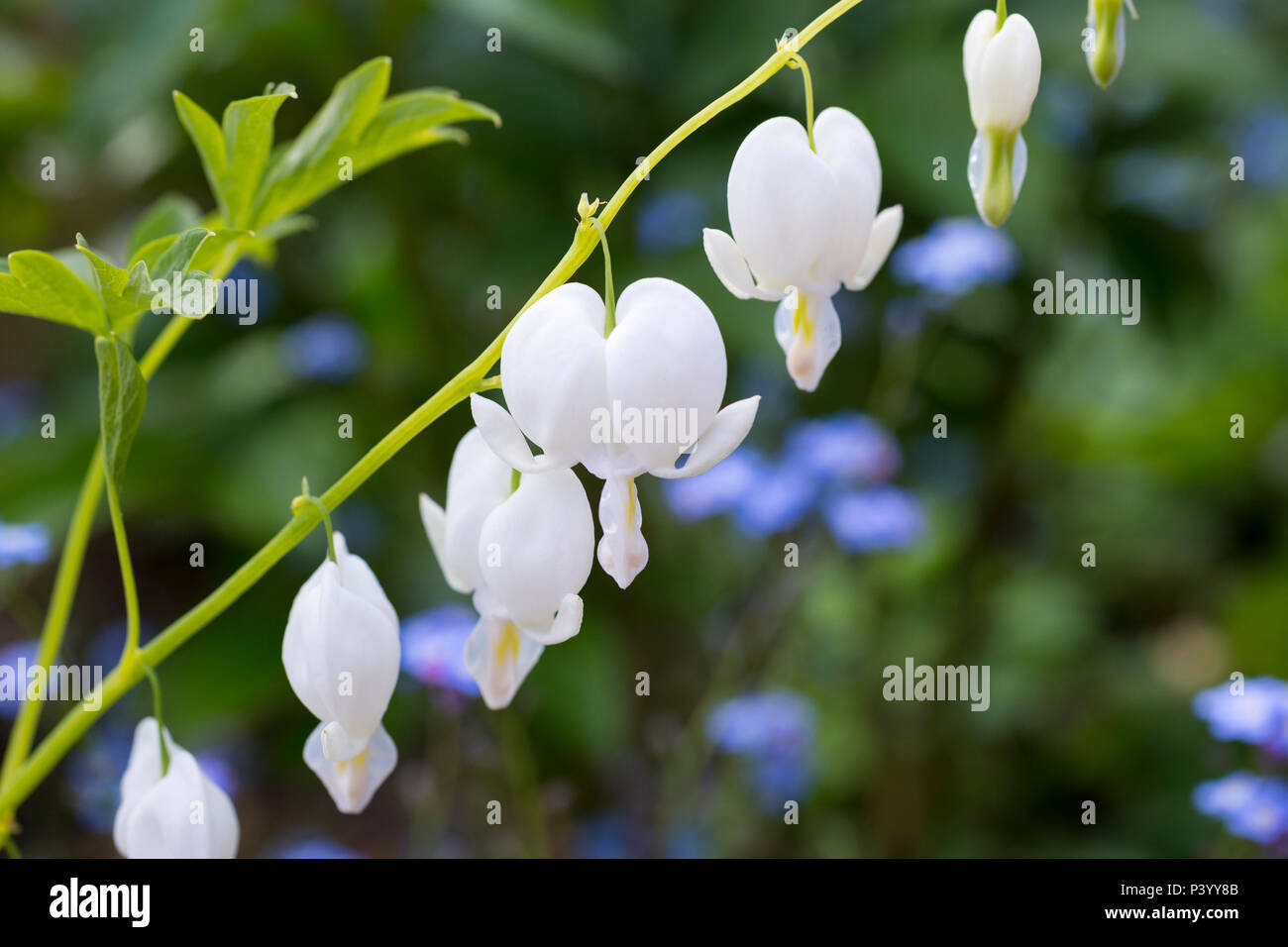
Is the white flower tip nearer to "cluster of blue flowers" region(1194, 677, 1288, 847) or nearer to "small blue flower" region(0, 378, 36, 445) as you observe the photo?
"cluster of blue flowers" region(1194, 677, 1288, 847)

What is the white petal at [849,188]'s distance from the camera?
608 millimetres

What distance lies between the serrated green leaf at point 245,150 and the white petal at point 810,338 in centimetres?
31

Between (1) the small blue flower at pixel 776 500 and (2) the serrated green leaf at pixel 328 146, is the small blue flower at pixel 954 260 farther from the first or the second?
(2) the serrated green leaf at pixel 328 146

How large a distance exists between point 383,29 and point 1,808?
1360mm

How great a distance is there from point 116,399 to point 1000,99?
49 cm

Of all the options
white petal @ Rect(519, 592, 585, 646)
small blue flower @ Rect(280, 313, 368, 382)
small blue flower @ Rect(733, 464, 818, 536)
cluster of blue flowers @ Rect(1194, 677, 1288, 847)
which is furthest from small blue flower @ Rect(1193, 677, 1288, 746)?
small blue flower @ Rect(280, 313, 368, 382)

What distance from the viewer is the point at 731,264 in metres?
0.62

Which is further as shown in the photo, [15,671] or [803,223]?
[15,671]

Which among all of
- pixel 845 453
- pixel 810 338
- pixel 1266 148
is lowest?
pixel 810 338

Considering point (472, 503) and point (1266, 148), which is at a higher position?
point (1266, 148)

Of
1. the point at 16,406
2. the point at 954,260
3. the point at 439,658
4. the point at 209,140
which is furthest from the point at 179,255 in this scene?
the point at 16,406

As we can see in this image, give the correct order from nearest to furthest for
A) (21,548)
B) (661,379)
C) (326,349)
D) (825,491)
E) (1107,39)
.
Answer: (661,379) → (1107,39) → (21,548) → (825,491) → (326,349)

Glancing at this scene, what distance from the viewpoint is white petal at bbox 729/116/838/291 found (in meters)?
0.59

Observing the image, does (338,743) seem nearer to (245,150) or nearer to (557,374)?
(557,374)
